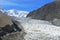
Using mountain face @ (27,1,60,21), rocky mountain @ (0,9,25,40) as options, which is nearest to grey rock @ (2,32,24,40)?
rocky mountain @ (0,9,25,40)

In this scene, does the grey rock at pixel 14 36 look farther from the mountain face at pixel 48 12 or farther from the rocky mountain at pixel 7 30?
the mountain face at pixel 48 12

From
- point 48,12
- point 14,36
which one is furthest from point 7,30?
point 48,12

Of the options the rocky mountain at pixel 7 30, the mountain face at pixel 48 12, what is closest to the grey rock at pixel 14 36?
A: the rocky mountain at pixel 7 30

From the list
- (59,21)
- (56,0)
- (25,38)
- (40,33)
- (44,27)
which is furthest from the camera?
(56,0)

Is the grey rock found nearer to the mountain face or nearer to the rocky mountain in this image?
the rocky mountain

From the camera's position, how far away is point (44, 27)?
27.7 ft

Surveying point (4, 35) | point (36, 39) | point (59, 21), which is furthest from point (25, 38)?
point (59, 21)

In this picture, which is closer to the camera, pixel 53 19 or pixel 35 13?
pixel 53 19

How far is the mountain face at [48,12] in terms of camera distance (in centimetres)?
1145

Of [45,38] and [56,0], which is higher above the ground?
[56,0]

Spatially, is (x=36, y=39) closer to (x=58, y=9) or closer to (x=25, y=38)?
(x=25, y=38)

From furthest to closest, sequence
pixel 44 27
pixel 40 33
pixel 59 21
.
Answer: pixel 59 21 < pixel 44 27 < pixel 40 33

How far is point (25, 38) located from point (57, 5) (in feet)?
19.6

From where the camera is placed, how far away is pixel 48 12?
12062 mm
